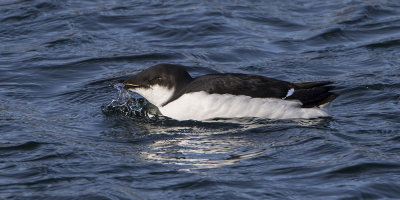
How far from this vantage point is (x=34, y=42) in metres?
13.1

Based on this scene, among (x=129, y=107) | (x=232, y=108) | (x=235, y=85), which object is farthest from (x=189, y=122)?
(x=129, y=107)

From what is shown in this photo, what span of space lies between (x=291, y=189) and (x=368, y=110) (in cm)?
300

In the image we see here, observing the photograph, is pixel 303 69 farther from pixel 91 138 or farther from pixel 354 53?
pixel 91 138

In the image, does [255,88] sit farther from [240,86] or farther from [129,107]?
[129,107]

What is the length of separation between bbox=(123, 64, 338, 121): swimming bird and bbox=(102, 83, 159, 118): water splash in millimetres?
461

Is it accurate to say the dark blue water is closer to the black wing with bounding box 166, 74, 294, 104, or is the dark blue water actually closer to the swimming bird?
the swimming bird

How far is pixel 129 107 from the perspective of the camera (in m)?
10.0

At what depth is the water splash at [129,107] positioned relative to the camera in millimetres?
9727

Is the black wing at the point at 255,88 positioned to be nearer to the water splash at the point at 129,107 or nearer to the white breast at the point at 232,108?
the white breast at the point at 232,108

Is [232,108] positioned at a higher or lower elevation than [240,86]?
lower

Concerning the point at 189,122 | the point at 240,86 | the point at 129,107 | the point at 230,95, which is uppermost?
the point at 240,86

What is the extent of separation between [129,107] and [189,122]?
130 centimetres

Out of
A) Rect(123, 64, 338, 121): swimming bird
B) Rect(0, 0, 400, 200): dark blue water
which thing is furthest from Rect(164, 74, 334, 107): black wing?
Rect(0, 0, 400, 200): dark blue water

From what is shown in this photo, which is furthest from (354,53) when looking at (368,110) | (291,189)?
(291,189)
